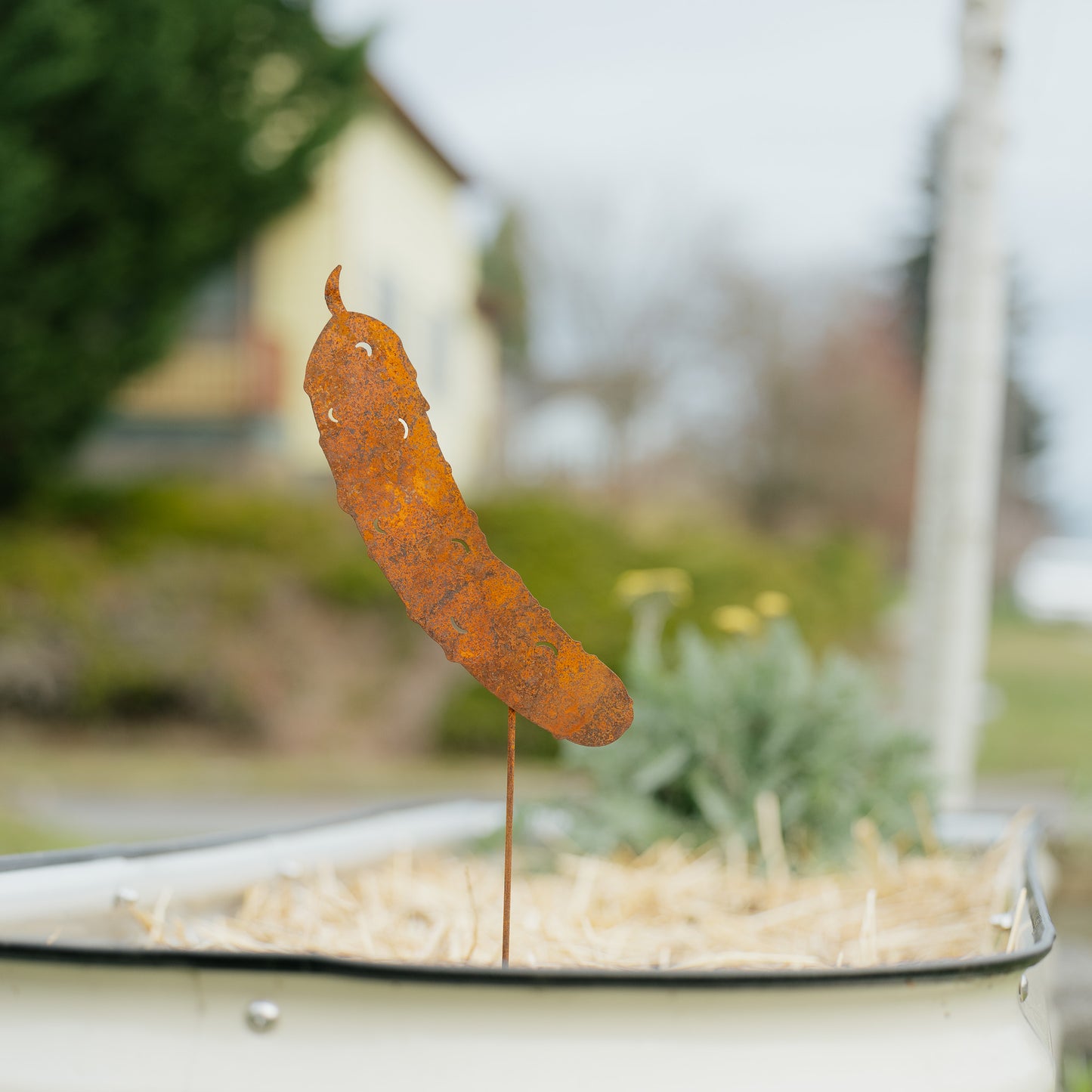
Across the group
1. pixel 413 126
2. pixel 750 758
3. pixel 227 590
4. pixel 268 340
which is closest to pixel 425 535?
pixel 750 758

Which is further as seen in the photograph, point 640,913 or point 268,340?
point 268,340

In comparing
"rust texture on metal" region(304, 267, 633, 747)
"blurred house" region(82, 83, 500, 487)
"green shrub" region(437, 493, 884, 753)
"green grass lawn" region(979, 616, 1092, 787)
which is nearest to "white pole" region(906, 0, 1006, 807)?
"green grass lawn" region(979, 616, 1092, 787)

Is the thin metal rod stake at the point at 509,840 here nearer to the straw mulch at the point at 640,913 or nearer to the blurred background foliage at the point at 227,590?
the straw mulch at the point at 640,913

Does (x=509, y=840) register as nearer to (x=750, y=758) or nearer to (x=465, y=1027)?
(x=465, y=1027)

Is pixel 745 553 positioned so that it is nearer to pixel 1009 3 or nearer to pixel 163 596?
pixel 163 596

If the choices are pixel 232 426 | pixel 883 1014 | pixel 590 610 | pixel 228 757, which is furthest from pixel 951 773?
pixel 232 426

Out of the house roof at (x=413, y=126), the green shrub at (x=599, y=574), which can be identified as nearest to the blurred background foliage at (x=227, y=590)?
the green shrub at (x=599, y=574)
